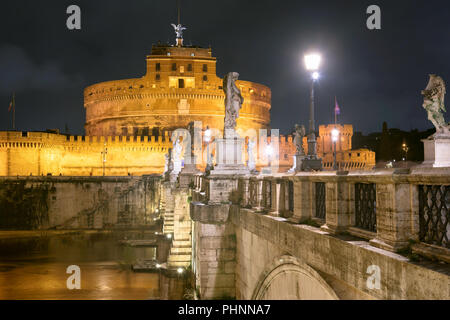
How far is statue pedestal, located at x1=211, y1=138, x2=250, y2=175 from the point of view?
32.9ft

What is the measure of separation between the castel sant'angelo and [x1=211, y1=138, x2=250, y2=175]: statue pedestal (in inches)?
1422

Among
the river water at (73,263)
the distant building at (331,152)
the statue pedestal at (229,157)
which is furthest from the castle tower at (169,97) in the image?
the statue pedestal at (229,157)

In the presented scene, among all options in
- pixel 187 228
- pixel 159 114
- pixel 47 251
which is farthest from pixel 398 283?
pixel 159 114

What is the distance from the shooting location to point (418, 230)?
3.43 meters

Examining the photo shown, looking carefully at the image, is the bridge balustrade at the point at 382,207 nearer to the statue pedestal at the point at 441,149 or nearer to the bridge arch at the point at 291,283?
the bridge arch at the point at 291,283

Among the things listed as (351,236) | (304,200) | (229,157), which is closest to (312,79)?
(229,157)

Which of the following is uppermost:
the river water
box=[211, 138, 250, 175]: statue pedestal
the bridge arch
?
box=[211, 138, 250, 175]: statue pedestal

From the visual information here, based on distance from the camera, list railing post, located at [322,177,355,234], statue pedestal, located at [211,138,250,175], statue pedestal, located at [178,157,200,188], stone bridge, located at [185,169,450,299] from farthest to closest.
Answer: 1. statue pedestal, located at [178,157,200,188]
2. statue pedestal, located at [211,138,250,175]
3. railing post, located at [322,177,355,234]
4. stone bridge, located at [185,169,450,299]

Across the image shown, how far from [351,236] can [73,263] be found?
996 inches

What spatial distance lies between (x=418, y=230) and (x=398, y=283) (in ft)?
1.72

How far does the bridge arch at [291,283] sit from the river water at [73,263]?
1350 centimetres

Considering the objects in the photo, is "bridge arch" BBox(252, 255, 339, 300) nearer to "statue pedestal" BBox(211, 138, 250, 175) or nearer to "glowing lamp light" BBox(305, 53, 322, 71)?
"statue pedestal" BBox(211, 138, 250, 175)

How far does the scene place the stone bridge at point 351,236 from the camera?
3.14 metres

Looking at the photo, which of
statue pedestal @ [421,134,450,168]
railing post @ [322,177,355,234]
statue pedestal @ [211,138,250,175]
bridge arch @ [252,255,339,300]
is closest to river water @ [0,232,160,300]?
statue pedestal @ [211,138,250,175]
